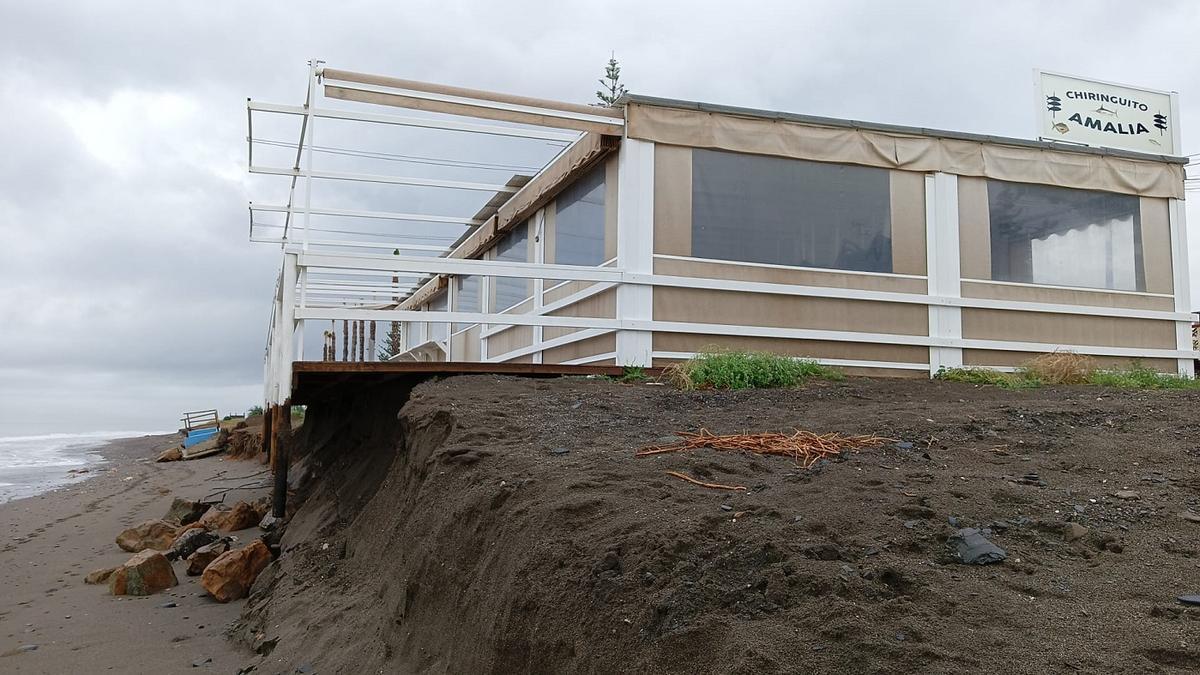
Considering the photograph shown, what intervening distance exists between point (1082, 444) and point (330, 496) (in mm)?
6116

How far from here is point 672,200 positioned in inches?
376

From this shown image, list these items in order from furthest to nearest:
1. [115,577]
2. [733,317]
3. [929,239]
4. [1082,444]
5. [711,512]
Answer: [929,239] → [733,317] → [115,577] → [1082,444] → [711,512]

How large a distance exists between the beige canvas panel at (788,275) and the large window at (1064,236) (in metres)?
1.51

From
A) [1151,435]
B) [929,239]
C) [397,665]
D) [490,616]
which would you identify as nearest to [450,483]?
[397,665]

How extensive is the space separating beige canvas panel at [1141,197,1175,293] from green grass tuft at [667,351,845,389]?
6079mm

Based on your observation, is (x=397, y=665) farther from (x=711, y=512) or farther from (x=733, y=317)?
(x=733, y=317)

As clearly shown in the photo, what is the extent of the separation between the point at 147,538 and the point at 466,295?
28.4 ft

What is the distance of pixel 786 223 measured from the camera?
10031mm

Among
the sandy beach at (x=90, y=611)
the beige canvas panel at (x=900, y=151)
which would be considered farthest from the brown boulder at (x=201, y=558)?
the beige canvas panel at (x=900, y=151)

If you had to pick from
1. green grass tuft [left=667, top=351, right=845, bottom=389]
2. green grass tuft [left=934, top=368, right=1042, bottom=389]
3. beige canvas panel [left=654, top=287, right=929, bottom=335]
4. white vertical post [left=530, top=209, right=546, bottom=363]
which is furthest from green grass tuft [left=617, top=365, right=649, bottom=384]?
green grass tuft [left=934, top=368, right=1042, bottom=389]

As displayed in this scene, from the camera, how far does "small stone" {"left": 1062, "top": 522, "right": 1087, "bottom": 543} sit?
314 cm

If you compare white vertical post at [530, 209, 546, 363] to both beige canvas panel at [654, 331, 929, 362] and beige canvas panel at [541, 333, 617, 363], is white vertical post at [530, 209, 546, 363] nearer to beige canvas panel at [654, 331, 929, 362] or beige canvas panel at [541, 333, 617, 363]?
beige canvas panel at [541, 333, 617, 363]

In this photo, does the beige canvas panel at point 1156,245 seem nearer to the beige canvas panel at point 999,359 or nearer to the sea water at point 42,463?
the beige canvas panel at point 999,359

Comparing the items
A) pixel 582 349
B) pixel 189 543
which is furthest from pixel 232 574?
pixel 582 349
